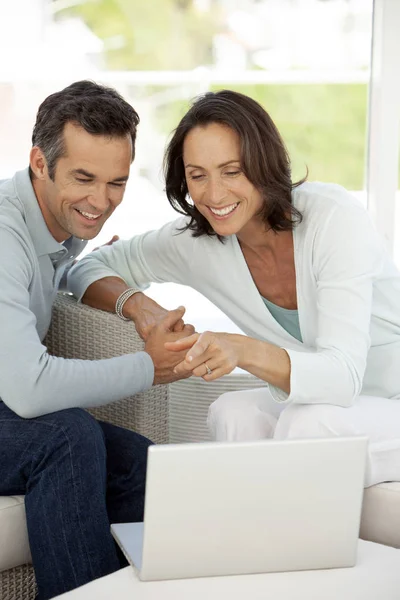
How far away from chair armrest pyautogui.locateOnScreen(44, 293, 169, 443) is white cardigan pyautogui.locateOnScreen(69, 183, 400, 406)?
9 cm

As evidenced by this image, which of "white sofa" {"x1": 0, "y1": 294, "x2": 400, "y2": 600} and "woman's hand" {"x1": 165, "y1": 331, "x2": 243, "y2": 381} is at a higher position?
"woman's hand" {"x1": 165, "y1": 331, "x2": 243, "y2": 381}

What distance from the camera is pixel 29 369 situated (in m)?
1.96

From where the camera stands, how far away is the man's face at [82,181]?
221cm

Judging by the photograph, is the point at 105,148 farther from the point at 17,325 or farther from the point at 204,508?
the point at 204,508

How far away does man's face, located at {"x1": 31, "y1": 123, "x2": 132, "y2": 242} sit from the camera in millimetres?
2215

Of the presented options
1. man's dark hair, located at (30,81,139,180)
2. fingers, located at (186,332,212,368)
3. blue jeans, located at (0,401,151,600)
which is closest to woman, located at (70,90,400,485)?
fingers, located at (186,332,212,368)

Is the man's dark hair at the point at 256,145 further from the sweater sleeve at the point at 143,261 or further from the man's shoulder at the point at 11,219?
the man's shoulder at the point at 11,219

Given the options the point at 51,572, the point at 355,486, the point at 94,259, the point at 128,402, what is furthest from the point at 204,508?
the point at 94,259

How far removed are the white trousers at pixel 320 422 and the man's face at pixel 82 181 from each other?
586mm

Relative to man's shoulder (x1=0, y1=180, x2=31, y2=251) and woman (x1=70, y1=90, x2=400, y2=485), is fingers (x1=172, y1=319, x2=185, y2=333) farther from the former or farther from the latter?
man's shoulder (x1=0, y1=180, x2=31, y2=251)

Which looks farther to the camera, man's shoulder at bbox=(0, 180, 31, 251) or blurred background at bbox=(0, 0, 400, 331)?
blurred background at bbox=(0, 0, 400, 331)

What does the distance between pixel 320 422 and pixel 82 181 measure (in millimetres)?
841

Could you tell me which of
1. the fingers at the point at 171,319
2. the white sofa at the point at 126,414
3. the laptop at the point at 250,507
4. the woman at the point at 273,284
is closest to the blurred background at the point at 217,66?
the white sofa at the point at 126,414

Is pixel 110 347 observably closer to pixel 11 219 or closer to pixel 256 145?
pixel 11 219
